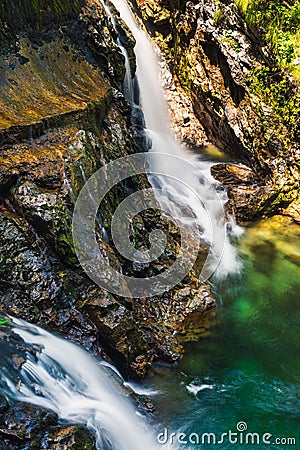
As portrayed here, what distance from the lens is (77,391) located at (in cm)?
386

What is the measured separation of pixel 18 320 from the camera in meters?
4.07

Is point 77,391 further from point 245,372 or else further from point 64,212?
point 245,372

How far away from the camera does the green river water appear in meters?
4.33

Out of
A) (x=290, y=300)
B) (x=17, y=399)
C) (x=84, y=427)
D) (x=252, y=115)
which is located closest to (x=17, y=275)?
(x=17, y=399)

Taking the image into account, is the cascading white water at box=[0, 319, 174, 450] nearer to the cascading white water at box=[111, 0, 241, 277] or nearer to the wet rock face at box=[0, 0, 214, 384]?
the wet rock face at box=[0, 0, 214, 384]

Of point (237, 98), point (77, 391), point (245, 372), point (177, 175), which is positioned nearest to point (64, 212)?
point (77, 391)

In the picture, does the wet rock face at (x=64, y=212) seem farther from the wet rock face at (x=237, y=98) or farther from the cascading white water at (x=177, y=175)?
the wet rock face at (x=237, y=98)

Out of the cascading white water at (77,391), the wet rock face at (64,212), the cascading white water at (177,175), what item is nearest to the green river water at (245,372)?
the wet rock face at (64,212)

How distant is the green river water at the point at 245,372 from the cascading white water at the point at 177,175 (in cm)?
76

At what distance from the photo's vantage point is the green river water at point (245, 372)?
433cm

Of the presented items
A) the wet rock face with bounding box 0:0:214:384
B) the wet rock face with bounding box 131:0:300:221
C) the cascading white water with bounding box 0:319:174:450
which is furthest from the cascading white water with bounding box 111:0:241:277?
the cascading white water with bounding box 0:319:174:450

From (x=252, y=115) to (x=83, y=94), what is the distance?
14.2 ft

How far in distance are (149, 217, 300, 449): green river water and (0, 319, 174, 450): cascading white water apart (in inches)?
20.1

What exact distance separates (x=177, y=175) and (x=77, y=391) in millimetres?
6119
